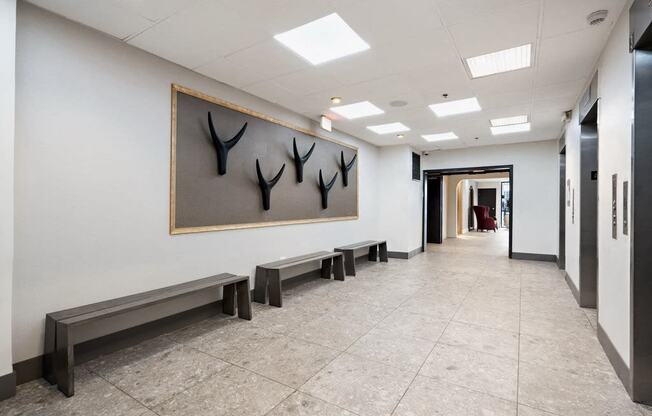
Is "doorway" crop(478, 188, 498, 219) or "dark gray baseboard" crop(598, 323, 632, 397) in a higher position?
"doorway" crop(478, 188, 498, 219)

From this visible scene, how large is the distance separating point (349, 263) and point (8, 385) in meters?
4.63

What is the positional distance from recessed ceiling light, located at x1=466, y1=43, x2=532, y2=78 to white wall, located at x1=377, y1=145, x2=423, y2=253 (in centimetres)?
414

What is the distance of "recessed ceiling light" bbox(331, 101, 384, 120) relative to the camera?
15.7ft

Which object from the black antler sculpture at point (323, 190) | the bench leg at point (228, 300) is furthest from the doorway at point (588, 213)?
the bench leg at point (228, 300)

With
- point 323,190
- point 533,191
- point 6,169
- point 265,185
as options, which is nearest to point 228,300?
point 265,185

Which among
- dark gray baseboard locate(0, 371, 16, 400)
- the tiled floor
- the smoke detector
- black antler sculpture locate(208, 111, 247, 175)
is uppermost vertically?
the smoke detector

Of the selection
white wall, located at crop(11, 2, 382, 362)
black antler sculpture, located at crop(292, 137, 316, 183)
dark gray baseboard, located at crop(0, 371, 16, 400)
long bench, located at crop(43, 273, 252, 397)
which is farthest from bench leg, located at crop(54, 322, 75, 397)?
black antler sculpture, located at crop(292, 137, 316, 183)

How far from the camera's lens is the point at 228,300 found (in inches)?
150

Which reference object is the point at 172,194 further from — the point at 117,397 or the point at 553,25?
the point at 553,25

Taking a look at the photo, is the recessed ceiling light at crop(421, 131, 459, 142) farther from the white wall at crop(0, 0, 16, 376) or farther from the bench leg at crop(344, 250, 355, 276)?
the white wall at crop(0, 0, 16, 376)

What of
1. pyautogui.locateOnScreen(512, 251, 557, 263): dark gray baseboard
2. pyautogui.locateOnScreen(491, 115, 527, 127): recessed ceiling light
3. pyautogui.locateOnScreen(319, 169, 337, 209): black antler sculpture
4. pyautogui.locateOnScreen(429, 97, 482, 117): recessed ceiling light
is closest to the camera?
pyautogui.locateOnScreen(429, 97, 482, 117): recessed ceiling light

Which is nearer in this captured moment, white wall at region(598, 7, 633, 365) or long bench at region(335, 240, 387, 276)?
white wall at region(598, 7, 633, 365)

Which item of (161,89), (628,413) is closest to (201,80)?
(161,89)

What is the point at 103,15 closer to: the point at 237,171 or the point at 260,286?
the point at 237,171
